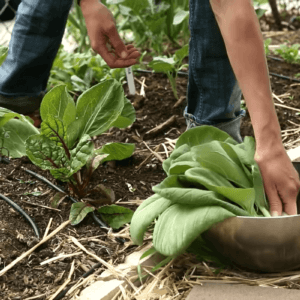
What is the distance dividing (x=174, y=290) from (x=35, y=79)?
1206 millimetres

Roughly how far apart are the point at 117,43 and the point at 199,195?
761mm

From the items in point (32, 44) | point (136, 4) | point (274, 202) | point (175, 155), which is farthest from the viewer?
point (136, 4)

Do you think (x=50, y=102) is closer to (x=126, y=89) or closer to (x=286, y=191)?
(x=286, y=191)

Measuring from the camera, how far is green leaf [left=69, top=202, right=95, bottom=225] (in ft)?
4.09

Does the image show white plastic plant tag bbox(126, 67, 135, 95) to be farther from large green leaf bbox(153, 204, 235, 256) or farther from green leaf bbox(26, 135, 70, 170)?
large green leaf bbox(153, 204, 235, 256)

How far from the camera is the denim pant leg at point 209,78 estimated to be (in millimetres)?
1453

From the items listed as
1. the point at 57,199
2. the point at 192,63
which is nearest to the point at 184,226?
the point at 57,199

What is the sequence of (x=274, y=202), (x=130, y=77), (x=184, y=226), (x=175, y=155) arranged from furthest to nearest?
(x=130, y=77), (x=175, y=155), (x=274, y=202), (x=184, y=226)

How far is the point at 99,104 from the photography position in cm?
137

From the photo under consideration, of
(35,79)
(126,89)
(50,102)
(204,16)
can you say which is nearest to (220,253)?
(50,102)

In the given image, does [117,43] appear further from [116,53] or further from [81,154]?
[81,154]

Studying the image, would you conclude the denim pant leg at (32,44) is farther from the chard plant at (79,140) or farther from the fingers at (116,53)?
the chard plant at (79,140)

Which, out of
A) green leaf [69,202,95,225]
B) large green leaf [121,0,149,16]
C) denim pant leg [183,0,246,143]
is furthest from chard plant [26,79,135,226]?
large green leaf [121,0,149,16]

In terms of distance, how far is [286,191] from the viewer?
1.03 metres
